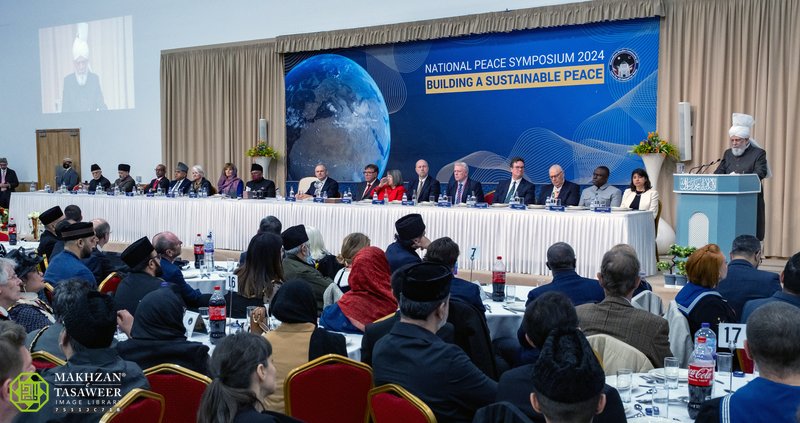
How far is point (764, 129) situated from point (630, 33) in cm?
194

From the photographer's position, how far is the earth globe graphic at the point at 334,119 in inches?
472

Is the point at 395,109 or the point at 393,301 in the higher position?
the point at 395,109

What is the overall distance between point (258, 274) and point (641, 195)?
5.40 metres

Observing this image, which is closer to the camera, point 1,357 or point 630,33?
point 1,357

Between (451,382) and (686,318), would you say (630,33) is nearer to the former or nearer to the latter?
(686,318)

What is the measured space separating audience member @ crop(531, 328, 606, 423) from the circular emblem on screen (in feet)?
28.0

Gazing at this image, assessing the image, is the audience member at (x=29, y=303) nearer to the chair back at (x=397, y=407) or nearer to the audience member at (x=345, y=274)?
the audience member at (x=345, y=274)

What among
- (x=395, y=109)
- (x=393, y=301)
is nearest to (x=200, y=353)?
(x=393, y=301)

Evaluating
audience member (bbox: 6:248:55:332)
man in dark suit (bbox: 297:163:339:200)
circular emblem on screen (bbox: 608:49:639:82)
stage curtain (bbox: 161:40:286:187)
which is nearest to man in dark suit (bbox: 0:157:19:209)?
stage curtain (bbox: 161:40:286:187)

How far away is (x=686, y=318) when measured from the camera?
353 centimetres

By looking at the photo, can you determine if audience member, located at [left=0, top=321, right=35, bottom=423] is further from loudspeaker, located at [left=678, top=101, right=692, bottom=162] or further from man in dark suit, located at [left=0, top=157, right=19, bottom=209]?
man in dark suit, located at [left=0, top=157, right=19, bottom=209]

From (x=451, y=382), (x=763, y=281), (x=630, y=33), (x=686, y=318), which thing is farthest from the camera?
(x=630, y=33)

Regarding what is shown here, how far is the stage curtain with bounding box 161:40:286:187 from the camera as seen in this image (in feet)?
43.1

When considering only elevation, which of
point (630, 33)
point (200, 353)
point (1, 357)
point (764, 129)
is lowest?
point (200, 353)
